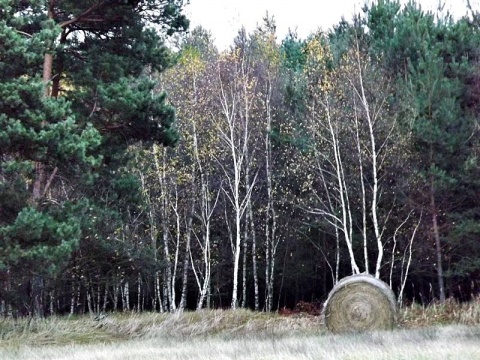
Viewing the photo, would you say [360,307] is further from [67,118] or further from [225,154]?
[225,154]

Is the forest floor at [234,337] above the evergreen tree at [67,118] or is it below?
below

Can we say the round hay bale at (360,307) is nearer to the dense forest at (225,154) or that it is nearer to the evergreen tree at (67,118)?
the dense forest at (225,154)

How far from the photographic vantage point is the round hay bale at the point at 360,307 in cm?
1277

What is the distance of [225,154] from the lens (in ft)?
74.0

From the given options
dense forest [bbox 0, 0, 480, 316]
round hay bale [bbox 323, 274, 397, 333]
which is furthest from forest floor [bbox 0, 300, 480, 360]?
dense forest [bbox 0, 0, 480, 316]

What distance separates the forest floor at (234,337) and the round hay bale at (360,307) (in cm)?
40

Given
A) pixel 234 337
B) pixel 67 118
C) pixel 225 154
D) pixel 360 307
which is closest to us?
pixel 67 118

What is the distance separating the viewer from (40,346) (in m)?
10.5

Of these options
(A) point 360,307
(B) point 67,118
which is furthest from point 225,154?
(B) point 67,118

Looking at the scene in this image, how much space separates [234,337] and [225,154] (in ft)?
36.5

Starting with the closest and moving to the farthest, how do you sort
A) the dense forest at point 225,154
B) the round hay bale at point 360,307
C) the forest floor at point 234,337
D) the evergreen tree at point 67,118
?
1. the forest floor at point 234,337
2. the evergreen tree at point 67,118
3. the dense forest at point 225,154
4. the round hay bale at point 360,307

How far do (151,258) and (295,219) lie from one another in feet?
26.2

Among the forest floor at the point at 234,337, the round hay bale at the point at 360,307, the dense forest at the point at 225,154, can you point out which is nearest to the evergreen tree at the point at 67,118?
the dense forest at the point at 225,154

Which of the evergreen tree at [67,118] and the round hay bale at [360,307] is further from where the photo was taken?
the round hay bale at [360,307]
